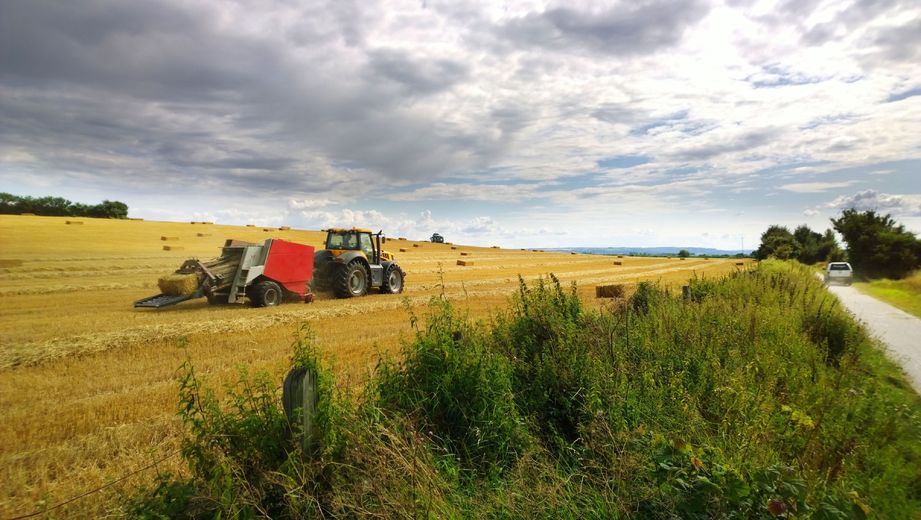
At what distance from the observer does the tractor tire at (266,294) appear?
14773 millimetres

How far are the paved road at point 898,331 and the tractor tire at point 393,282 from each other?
14.1 meters

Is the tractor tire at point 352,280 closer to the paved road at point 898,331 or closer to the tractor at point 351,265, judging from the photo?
the tractor at point 351,265

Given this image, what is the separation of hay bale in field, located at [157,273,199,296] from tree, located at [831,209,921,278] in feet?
135

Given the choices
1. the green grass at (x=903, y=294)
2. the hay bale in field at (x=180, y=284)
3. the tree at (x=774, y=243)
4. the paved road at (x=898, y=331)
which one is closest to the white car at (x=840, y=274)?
the green grass at (x=903, y=294)

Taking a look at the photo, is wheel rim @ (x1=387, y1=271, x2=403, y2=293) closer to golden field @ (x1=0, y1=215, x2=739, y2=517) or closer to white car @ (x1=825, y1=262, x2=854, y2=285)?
golden field @ (x1=0, y1=215, x2=739, y2=517)

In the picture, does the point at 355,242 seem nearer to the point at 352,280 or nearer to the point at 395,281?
the point at 352,280

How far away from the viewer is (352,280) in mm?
17734

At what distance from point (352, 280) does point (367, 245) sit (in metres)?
1.59

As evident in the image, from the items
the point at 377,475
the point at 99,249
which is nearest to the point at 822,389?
the point at 377,475

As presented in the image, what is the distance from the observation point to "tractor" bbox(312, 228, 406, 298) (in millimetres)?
17297

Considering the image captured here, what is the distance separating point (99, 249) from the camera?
2900 cm

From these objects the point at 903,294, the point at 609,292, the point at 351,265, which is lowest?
the point at 903,294

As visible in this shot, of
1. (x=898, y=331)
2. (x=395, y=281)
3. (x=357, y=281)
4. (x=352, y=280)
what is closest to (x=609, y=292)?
(x=395, y=281)

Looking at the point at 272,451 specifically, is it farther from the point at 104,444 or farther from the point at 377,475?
the point at 104,444
